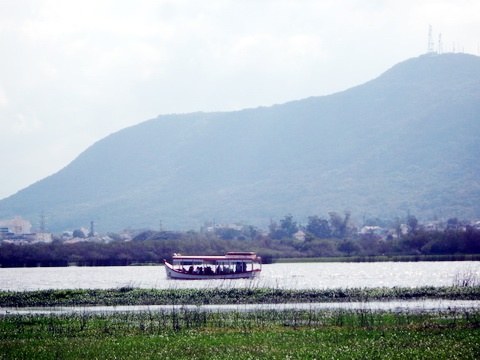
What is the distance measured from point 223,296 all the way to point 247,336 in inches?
897

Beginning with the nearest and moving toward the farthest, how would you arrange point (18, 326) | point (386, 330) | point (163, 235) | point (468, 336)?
point (468, 336) < point (386, 330) < point (18, 326) < point (163, 235)

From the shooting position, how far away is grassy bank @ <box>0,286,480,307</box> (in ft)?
176

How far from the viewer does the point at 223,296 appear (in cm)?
5709

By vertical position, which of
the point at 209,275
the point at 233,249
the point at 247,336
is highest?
the point at 233,249

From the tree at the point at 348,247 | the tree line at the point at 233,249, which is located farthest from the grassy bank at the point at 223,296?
the tree at the point at 348,247

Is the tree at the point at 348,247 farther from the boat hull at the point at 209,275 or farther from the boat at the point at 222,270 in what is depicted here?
the boat hull at the point at 209,275

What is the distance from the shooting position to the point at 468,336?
32.2m

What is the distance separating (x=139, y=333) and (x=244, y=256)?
48.3 meters

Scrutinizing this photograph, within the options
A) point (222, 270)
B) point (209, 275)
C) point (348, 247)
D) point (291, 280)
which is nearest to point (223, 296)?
point (291, 280)

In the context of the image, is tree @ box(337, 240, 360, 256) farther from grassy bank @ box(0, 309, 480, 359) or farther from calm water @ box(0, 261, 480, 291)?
grassy bank @ box(0, 309, 480, 359)

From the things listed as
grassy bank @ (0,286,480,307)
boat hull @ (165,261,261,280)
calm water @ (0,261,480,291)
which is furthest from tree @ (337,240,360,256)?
grassy bank @ (0,286,480,307)

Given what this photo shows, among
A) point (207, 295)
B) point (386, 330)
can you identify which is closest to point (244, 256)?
point (207, 295)

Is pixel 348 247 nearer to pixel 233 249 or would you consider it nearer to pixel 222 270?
pixel 233 249

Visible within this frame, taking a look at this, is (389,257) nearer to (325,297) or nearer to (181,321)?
(325,297)
